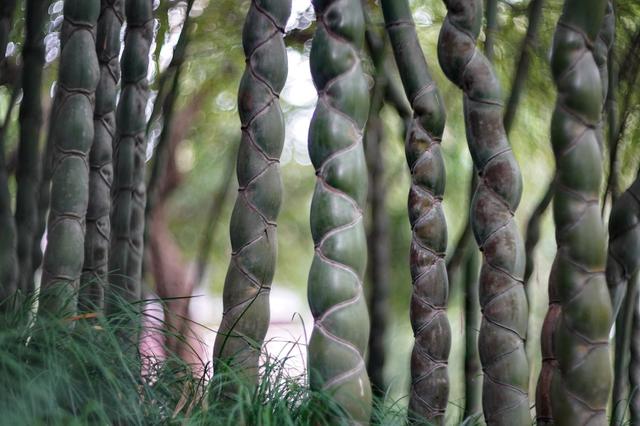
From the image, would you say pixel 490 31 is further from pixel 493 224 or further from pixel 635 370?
pixel 493 224

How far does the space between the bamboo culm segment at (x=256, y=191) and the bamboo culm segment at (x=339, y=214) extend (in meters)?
0.23

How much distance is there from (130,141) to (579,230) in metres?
1.26

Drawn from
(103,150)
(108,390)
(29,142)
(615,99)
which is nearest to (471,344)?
(615,99)

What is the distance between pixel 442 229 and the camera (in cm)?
200

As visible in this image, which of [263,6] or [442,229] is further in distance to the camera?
[442,229]

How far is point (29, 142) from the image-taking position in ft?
7.60

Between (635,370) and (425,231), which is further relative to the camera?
(635,370)

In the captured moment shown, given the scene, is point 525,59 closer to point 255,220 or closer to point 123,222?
point 123,222

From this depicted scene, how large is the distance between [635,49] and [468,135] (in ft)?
7.47

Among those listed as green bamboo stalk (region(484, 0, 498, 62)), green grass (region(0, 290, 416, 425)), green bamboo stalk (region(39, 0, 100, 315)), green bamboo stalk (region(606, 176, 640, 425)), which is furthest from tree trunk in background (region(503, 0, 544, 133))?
green grass (region(0, 290, 416, 425))

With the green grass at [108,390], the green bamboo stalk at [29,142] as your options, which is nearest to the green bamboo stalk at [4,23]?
the green bamboo stalk at [29,142]

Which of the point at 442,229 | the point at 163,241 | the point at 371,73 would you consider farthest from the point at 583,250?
the point at 163,241

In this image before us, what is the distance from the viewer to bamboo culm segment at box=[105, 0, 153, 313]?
2285 millimetres

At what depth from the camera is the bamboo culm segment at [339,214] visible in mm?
1323
